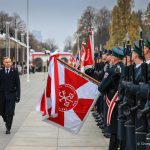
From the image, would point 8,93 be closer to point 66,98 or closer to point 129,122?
point 66,98

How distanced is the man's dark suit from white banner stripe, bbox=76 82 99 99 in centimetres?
295

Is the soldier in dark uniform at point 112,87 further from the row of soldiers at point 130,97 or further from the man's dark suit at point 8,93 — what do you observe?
the man's dark suit at point 8,93

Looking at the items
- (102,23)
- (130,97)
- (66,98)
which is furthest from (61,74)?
(102,23)

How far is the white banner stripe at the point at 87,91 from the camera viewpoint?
9.37 m

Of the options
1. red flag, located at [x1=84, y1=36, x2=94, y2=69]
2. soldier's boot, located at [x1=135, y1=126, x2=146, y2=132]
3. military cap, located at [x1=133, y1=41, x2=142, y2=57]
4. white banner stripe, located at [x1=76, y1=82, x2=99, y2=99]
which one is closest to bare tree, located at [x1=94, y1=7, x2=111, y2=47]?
red flag, located at [x1=84, y1=36, x2=94, y2=69]

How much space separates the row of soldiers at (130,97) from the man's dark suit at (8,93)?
356 cm

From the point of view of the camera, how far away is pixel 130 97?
6781 mm

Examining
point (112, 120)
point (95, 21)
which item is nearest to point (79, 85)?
point (112, 120)

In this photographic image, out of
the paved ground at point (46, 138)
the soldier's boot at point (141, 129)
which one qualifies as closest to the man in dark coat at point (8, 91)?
the paved ground at point (46, 138)

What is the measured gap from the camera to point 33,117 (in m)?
15.3

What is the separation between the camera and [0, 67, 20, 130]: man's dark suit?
39.0 ft

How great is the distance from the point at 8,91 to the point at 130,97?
562cm

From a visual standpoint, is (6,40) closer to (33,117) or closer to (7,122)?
(33,117)

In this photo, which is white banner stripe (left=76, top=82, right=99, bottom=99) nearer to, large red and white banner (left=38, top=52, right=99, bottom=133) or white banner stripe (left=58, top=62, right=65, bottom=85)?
large red and white banner (left=38, top=52, right=99, bottom=133)
